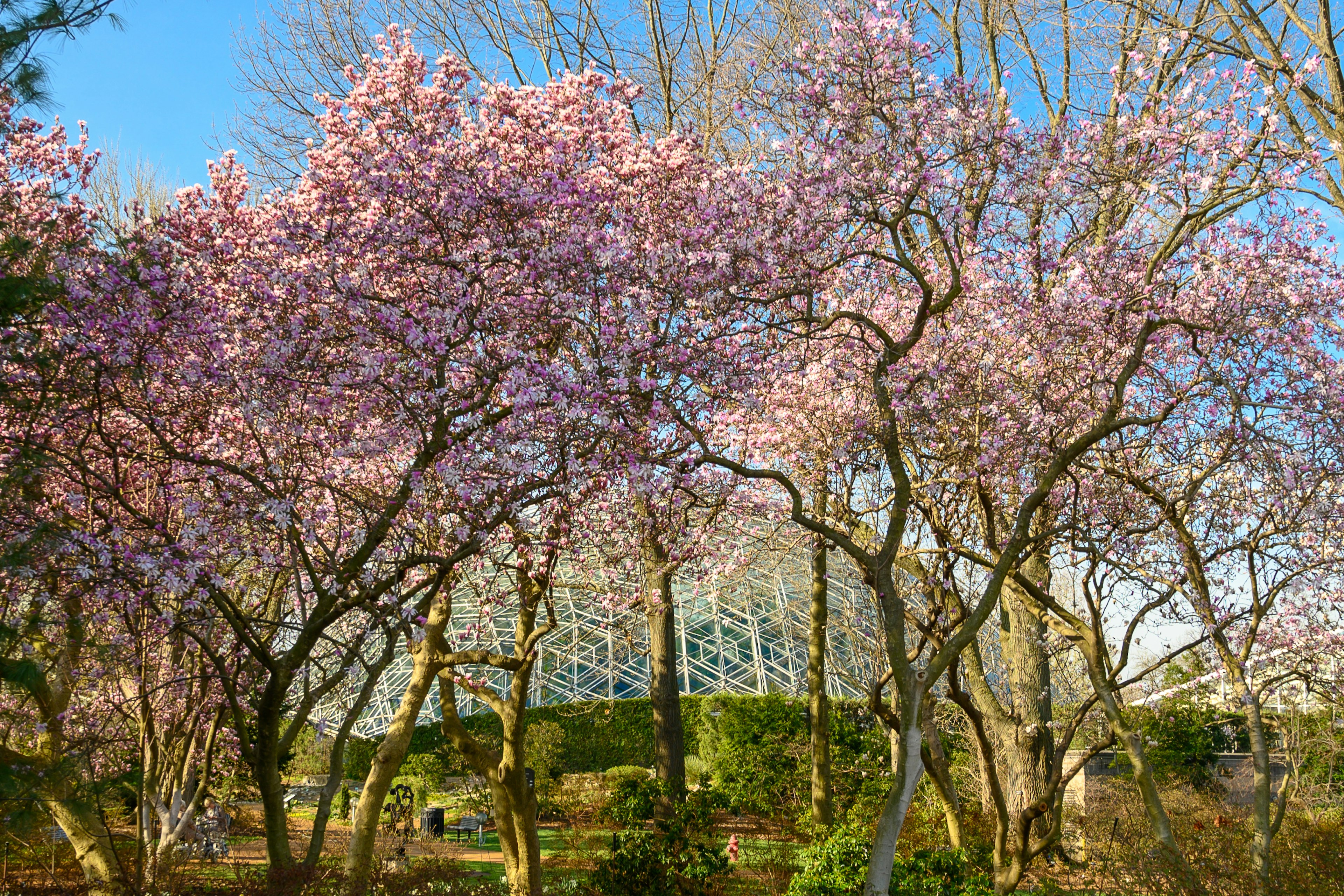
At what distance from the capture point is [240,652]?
818cm

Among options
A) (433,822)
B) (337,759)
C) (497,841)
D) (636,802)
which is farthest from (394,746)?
(497,841)

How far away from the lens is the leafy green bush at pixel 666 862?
9328 millimetres

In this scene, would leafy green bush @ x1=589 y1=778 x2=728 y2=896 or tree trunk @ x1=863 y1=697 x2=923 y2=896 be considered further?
leafy green bush @ x1=589 y1=778 x2=728 y2=896

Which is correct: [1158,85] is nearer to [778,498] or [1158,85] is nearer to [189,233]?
[778,498]

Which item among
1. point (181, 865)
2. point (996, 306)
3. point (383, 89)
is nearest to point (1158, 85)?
point (996, 306)

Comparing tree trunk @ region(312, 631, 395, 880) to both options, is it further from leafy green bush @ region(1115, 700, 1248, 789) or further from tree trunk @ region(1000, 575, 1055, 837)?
leafy green bush @ region(1115, 700, 1248, 789)

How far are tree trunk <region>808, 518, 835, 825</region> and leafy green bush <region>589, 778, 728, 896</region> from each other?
1716 millimetres

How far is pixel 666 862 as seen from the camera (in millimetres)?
9438

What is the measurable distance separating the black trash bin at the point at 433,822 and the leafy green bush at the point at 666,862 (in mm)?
7952

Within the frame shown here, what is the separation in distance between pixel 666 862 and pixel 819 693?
2870mm

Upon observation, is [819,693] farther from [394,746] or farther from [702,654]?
[702,654]

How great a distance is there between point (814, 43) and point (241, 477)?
218 inches

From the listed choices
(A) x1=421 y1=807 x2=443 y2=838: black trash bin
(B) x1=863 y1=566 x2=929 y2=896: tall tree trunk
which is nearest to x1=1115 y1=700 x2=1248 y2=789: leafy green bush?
(A) x1=421 y1=807 x2=443 y2=838: black trash bin

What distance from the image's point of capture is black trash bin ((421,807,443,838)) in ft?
55.4
